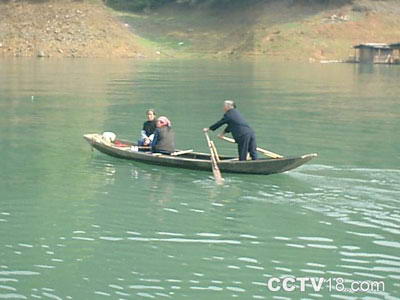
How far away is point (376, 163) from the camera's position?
22766 mm

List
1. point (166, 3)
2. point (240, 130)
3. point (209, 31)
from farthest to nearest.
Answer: point (166, 3)
point (209, 31)
point (240, 130)

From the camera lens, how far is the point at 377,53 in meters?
84.8

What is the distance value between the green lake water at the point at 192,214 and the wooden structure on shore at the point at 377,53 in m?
50.6

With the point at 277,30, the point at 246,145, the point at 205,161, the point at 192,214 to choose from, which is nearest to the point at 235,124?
the point at 246,145

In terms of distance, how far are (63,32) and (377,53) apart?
36458mm

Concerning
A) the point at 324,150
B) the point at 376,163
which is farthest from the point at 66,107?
the point at 376,163

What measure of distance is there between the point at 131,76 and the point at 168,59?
2785 cm

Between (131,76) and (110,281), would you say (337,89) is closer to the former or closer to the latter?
(131,76)

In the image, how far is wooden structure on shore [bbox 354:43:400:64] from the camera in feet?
276

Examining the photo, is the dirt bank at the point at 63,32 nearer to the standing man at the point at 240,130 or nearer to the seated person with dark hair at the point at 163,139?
the seated person with dark hair at the point at 163,139

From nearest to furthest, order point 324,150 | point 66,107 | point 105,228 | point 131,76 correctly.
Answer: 1. point 105,228
2. point 324,150
3. point 66,107
4. point 131,76

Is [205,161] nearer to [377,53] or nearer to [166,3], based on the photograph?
[377,53]

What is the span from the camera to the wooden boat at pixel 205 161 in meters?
19.8

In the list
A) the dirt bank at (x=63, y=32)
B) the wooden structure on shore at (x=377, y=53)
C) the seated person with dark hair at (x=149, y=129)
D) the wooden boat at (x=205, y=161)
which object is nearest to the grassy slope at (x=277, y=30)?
the wooden structure on shore at (x=377, y=53)
